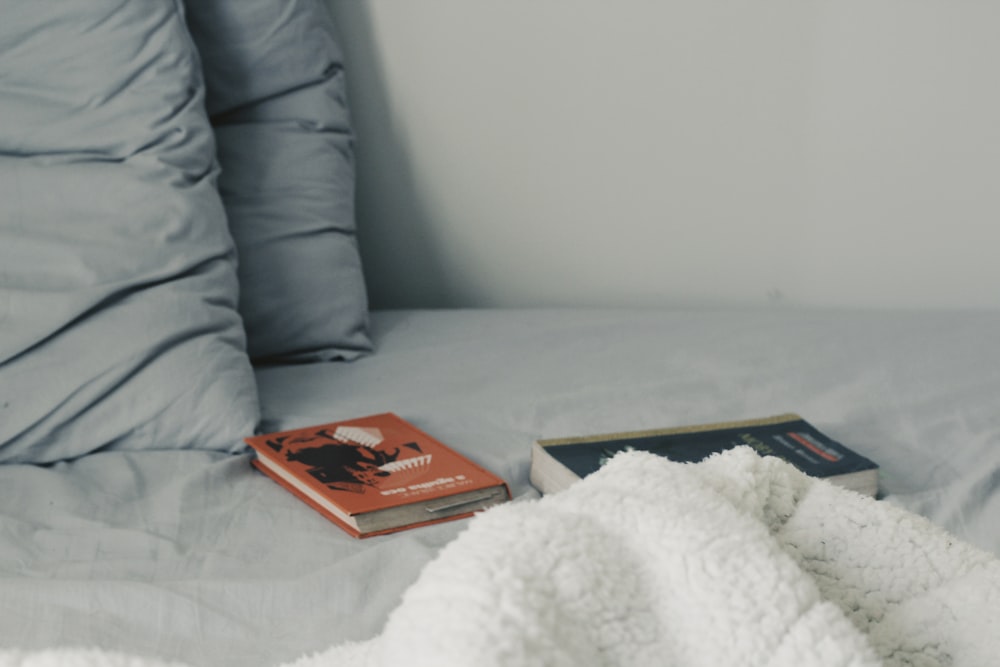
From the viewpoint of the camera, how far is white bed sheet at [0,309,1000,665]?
621 millimetres

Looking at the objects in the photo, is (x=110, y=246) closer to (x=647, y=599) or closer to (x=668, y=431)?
(x=668, y=431)

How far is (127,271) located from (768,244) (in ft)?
3.58

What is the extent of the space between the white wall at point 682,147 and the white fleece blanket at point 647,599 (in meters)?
1.20

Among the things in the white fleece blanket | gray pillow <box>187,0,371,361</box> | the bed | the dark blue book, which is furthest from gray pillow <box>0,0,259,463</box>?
the white fleece blanket

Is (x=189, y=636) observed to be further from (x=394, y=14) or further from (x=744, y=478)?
(x=394, y=14)

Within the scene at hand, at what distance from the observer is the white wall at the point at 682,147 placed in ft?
5.11

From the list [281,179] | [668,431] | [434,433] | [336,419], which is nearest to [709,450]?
[668,431]

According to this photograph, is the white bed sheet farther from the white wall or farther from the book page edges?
the white wall

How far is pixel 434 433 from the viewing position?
0.98 metres

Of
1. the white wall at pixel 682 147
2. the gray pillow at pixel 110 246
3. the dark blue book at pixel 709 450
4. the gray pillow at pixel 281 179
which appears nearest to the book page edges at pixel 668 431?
the dark blue book at pixel 709 450

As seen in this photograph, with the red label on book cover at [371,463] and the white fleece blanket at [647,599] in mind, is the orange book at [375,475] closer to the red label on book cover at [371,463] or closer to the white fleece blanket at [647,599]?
the red label on book cover at [371,463]

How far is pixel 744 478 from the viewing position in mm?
497

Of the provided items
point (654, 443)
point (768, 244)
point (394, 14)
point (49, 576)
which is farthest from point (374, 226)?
point (49, 576)

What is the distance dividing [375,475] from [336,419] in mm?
204
